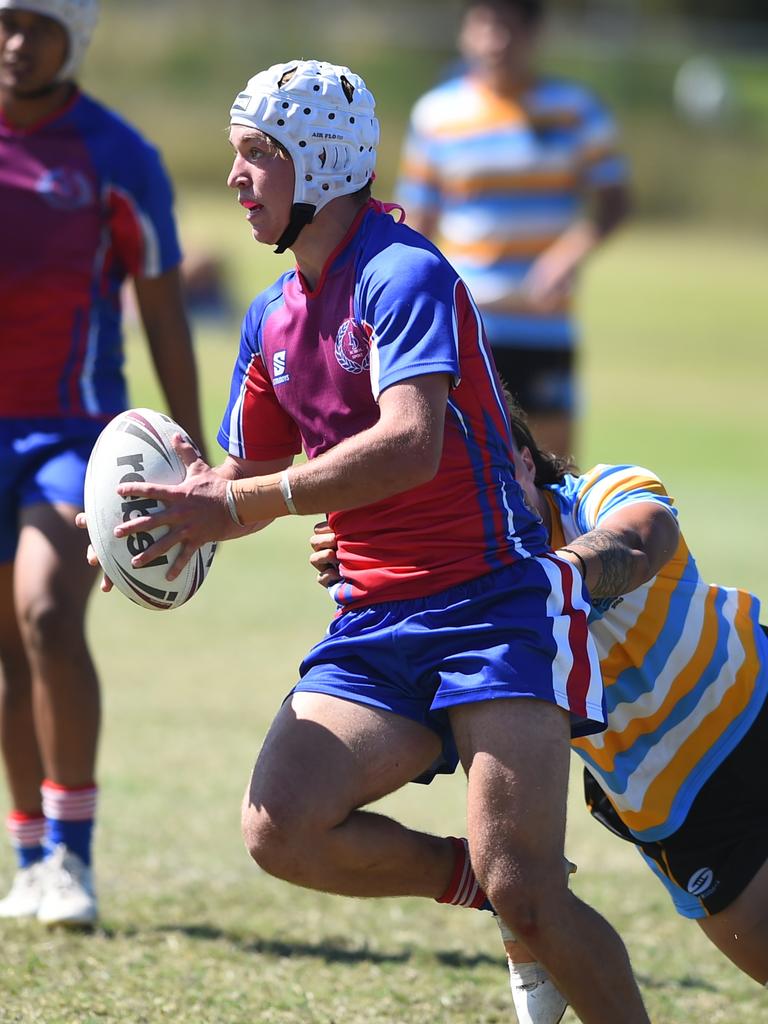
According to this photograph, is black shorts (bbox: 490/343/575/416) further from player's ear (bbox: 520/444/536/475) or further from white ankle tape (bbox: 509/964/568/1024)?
white ankle tape (bbox: 509/964/568/1024)

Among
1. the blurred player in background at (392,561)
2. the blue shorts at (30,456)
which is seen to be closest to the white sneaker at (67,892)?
the blue shorts at (30,456)

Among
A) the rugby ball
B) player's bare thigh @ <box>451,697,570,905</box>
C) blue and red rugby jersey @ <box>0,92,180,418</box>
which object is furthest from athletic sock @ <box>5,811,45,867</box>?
player's bare thigh @ <box>451,697,570,905</box>

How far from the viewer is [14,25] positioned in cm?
523

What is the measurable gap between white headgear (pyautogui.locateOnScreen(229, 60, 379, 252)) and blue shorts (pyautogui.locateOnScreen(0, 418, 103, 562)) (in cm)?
169

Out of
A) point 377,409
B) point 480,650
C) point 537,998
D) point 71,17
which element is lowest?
point 537,998

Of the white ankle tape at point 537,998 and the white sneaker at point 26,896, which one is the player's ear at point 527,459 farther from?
the white sneaker at point 26,896

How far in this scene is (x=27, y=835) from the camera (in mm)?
5340

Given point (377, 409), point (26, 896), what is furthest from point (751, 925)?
point (26, 896)

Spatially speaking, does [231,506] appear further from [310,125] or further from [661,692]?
[661,692]

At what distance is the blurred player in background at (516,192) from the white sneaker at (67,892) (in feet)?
14.1

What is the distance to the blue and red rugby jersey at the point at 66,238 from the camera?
528 cm

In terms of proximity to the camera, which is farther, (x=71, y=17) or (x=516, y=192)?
(x=516, y=192)

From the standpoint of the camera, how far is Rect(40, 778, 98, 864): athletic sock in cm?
514

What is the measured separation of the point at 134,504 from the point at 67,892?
1.76 meters
